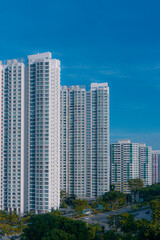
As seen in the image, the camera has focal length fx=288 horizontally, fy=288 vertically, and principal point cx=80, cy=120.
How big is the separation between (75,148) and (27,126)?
1898cm

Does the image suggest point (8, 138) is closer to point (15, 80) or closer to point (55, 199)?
point (15, 80)

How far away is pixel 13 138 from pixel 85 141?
21542 mm

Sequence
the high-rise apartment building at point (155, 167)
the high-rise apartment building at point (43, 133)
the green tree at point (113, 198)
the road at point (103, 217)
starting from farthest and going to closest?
the high-rise apartment building at point (155, 167) < the green tree at point (113, 198) < the high-rise apartment building at point (43, 133) < the road at point (103, 217)

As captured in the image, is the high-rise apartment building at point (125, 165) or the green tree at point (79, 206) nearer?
the green tree at point (79, 206)

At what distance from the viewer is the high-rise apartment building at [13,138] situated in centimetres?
4822

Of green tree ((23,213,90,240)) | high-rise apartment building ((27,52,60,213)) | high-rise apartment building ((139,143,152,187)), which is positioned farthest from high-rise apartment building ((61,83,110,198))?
green tree ((23,213,90,240))

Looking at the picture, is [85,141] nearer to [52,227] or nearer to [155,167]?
[52,227]

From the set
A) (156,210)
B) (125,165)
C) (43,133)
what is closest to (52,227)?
(156,210)

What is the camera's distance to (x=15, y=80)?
5000 centimetres

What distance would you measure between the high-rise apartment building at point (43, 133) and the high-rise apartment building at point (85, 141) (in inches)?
632

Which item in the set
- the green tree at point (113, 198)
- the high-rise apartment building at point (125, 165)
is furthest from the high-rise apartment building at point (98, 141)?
the high-rise apartment building at point (125, 165)

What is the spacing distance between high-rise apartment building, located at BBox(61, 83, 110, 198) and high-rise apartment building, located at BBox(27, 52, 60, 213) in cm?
1606

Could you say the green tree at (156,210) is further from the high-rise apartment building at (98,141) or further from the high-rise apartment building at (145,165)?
the high-rise apartment building at (145,165)

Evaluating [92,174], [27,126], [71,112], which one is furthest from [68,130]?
[27,126]
